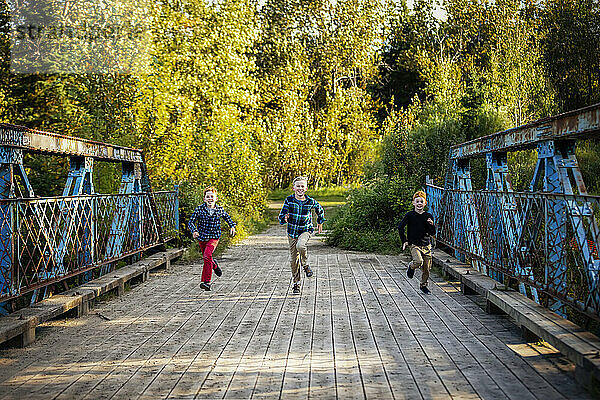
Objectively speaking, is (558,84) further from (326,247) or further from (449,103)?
(326,247)

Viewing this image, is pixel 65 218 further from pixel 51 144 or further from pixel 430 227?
pixel 430 227

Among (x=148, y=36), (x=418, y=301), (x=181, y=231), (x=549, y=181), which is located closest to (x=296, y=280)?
(x=418, y=301)

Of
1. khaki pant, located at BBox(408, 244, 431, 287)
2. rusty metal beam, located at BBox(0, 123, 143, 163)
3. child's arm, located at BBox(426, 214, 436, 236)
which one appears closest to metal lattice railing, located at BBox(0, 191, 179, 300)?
rusty metal beam, located at BBox(0, 123, 143, 163)

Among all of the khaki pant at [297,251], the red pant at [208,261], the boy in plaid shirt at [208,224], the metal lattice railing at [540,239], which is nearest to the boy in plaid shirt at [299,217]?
the khaki pant at [297,251]

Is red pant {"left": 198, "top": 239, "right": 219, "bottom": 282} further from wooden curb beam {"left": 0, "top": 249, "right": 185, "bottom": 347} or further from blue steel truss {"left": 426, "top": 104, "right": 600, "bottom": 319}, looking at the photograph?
blue steel truss {"left": 426, "top": 104, "right": 600, "bottom": 319}

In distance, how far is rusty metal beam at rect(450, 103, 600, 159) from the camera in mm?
5695

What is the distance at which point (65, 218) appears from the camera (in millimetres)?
8508

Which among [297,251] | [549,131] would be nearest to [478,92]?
[297,251]

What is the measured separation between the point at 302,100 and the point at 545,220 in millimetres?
32470

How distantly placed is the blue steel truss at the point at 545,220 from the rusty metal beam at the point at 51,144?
17.9ft

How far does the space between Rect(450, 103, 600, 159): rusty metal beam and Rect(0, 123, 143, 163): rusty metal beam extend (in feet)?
18.2

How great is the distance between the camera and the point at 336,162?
39.4 metres

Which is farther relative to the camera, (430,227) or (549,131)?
(430,227)

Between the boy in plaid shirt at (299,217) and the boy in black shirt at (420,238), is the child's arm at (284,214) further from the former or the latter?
the boy in black shirt at (420,238)
